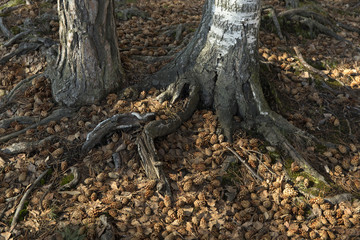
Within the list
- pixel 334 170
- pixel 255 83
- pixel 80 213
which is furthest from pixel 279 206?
pixel 80 213

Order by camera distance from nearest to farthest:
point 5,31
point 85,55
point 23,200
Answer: point 23,200 < point 85,55 < point 5,31

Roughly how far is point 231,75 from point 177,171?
141 cm

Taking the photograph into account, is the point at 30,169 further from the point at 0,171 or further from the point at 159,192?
the point at 159,192

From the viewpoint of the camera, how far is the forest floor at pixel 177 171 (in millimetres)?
3240

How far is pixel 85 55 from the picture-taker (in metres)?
4.00

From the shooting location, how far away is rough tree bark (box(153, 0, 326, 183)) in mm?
3891

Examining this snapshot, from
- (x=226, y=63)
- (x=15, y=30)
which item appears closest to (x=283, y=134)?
(x=226, y=63)

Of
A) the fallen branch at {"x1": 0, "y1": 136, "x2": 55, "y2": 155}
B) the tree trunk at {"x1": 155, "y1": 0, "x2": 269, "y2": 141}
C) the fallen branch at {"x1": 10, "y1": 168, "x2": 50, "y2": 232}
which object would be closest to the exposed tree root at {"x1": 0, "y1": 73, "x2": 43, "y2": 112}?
the fallen branch at {"x1": 0, "y1": 136, "x2": 55, "y2": 155}

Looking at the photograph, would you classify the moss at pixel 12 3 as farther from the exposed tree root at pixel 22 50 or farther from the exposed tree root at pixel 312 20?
the exposed tree root at pixel 312 20

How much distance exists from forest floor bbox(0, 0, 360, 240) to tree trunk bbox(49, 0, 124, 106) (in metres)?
0.19

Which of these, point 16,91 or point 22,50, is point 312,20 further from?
point 16,91

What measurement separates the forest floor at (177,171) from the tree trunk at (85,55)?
19 cm

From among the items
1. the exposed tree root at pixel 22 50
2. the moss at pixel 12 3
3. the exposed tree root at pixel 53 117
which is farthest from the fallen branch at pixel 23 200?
the moss at pixel 12 3

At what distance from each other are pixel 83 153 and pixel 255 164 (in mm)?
2018
